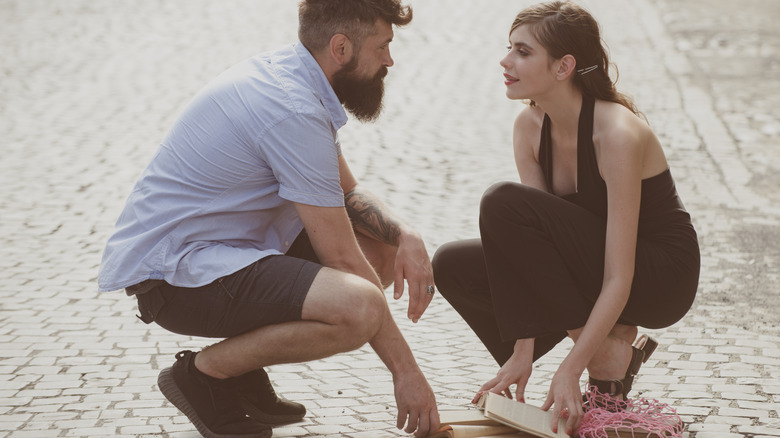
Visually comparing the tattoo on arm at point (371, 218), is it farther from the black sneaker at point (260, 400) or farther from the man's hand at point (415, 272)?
the black sneaker at point (260, 400)

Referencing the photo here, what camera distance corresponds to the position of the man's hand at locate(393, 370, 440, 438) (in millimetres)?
3465

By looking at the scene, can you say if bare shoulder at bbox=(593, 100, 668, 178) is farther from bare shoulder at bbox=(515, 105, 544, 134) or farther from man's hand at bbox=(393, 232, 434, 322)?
man's hand at bbox=(393, 232, 434, 322)

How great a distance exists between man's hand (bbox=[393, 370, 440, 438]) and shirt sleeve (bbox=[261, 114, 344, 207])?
0.62m

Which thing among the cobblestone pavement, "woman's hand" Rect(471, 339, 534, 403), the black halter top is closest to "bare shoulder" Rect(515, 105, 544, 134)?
the black halter top

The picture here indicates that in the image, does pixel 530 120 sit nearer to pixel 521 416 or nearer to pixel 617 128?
pixel 617 128

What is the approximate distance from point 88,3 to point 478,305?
41.5ft

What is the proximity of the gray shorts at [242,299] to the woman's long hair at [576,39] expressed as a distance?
1.17m

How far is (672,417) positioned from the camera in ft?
12.1

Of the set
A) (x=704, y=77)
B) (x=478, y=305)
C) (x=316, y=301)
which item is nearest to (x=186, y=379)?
(x=316, y=301)

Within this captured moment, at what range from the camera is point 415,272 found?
3814mm

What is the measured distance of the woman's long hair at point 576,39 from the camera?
3760 mm

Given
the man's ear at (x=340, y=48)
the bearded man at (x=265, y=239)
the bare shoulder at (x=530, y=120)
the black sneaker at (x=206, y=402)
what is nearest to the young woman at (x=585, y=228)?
the bare shoulder at (x=530, y=120)

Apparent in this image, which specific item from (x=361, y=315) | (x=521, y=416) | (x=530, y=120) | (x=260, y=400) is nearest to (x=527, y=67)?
(x=530, y=120)

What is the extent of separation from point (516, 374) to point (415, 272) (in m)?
0.52
